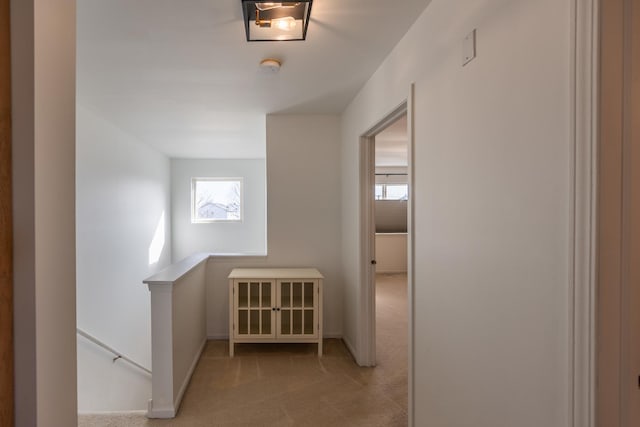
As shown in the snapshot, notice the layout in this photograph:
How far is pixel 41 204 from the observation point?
0.89 metres

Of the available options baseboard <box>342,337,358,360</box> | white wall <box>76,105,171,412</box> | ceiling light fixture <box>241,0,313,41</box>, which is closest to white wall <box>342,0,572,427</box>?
ceiling light fixture <box>241,0,313,41</box>

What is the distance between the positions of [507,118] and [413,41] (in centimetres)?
93

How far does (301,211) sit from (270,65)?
165cm

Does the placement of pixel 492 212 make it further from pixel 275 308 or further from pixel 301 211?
pixel 301 211

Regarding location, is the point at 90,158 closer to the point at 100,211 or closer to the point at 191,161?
the point at 100,211

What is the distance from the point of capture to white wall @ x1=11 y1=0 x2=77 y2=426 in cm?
85

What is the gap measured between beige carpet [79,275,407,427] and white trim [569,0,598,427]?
5.18 ft

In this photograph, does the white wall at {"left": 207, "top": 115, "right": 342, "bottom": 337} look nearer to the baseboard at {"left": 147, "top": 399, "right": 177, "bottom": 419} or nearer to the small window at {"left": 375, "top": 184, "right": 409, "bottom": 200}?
the baseboard at {"left": 147, "top": 399, "right": 177, "bottom": 419}

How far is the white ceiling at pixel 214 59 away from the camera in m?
1.71


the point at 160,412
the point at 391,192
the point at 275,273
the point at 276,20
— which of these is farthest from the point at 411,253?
the point at 391,192

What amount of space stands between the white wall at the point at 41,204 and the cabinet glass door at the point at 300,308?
7.46ft

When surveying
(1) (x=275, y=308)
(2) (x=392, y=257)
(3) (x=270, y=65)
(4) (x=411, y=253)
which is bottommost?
(2) (x=392, y=257)

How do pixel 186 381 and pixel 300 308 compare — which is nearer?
pixel 186 381

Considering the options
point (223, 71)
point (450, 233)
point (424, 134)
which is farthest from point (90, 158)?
point (450, 233)
